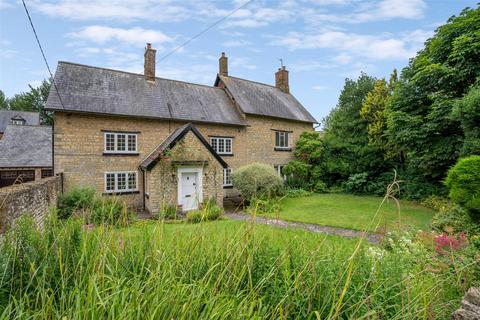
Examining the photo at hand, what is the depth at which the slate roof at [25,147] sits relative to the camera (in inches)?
767

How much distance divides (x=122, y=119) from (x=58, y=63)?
5179mm

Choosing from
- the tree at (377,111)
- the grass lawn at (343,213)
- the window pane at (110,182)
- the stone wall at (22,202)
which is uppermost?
the tree at (377,111)

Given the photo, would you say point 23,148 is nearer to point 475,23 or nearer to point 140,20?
point 140,20

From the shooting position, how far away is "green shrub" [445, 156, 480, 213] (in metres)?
6.93

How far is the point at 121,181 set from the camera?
14.6 m

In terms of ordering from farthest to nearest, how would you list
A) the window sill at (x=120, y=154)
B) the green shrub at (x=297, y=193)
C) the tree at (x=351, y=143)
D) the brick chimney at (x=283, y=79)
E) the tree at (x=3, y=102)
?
the tree at (x=3, y=102)
the brick chimney at (x=283, y=79)
the tree at (x=351, y=143)
the green shrub at (x=297, y=193)
the window sill at (x=120, y=154)

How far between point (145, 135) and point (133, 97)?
8.40ft

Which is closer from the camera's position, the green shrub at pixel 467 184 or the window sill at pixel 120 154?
the green shrub at pixel 467 184

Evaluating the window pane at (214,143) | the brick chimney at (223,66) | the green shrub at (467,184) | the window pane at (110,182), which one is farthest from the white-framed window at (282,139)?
the green shrub at (467,184)

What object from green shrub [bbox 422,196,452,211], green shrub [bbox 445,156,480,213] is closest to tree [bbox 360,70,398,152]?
green shrub [bbox 422,196,452,211]

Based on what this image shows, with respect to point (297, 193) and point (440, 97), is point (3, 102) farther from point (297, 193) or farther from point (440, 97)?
point (440, 97)

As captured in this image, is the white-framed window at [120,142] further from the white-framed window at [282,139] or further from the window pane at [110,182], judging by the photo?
the white-framed window at [282,139]

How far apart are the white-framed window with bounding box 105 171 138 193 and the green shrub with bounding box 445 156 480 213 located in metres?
14.6

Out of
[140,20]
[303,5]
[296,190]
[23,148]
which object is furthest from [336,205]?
[23,148]
